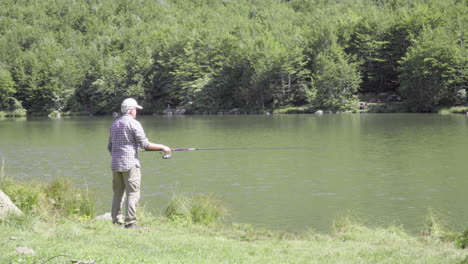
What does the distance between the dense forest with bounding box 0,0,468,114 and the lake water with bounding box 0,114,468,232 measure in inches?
1324

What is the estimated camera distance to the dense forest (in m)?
66.3

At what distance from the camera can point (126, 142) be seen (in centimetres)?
920

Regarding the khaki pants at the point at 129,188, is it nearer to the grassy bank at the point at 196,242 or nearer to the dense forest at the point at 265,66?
the grassy bank at the point at 196,242

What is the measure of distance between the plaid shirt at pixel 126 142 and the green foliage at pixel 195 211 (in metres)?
2.27

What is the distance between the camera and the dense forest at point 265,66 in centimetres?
6631

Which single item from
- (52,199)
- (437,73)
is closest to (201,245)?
(52,199)

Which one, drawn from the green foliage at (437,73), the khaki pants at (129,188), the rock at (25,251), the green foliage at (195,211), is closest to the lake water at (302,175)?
the green foliage at (195,211)

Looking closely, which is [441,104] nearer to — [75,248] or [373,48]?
[373,48]

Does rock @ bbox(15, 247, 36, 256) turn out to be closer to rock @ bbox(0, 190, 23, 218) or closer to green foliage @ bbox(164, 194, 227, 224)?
rock @ bbox(0, 190, 23, 218)

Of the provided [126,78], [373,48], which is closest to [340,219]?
[373,48]

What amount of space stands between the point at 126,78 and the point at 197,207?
285 ft

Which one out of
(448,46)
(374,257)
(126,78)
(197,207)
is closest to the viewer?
(374,257)

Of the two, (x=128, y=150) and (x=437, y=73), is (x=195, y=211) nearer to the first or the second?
(x=128, y=150)

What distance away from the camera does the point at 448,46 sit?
6278cm
